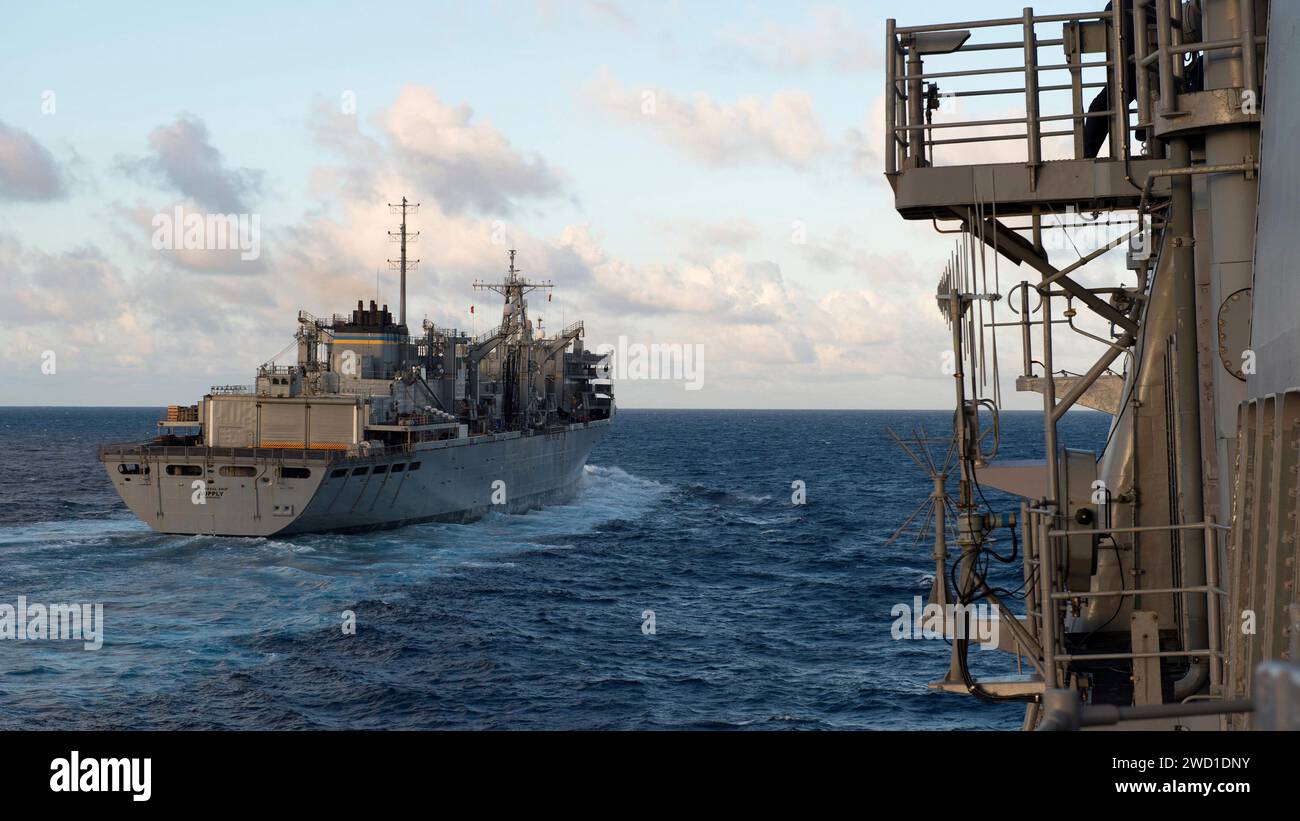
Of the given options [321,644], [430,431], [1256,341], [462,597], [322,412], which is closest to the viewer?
[1256,341]

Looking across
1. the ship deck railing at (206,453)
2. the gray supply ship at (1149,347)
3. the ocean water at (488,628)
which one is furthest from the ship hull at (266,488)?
the gray supply ship at (1149,347)

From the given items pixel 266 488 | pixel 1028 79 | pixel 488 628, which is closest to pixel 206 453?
pixel 266 488

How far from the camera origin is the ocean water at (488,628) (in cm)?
2594

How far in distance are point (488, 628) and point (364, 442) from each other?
19146 mm

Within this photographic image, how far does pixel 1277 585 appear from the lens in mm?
7090

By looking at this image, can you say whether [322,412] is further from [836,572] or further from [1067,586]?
[1067,586]

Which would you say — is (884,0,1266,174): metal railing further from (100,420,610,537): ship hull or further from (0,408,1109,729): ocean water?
(100,420,610,537): ship hull

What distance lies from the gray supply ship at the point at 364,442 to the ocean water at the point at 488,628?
152cm

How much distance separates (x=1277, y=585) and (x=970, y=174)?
6.24 m

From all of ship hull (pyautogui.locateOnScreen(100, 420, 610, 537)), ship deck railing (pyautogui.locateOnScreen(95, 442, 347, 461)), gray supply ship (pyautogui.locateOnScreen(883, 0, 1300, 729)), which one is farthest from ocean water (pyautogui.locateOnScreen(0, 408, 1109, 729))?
gray supply ship (pyautogui.locateOnScreen(883, 0, 1300, 729))

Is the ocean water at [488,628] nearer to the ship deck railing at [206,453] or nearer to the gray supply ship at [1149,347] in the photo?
the ship deck railing at [206,453]

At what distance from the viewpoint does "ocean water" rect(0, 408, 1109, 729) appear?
25938 mm
